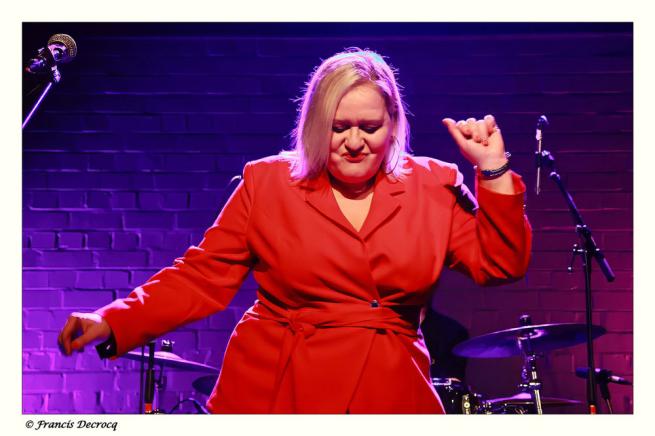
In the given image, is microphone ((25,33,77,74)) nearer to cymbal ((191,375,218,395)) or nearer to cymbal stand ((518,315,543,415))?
cymbal ((191,375,218,395))

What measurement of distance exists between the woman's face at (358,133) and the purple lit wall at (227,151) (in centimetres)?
184

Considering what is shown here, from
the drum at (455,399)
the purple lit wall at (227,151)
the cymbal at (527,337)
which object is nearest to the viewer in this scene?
the cymbal at (527,337)

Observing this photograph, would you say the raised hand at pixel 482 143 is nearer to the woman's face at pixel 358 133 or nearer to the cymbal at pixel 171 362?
the woman's face at pixel 358 133

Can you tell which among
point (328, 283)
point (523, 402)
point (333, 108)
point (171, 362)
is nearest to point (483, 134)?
point (333, 108)

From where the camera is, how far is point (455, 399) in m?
3.42

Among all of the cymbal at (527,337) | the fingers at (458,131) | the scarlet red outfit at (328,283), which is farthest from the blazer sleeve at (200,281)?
the cymbal at (527,337)

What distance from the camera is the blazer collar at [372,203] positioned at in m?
2.05

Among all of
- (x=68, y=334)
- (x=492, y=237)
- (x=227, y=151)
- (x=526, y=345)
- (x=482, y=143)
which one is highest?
(x=227, y=151)

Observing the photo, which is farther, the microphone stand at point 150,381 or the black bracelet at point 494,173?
the microphone stand at point 150,381

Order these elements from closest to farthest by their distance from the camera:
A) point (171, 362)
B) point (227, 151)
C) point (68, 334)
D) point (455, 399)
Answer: point (68, 334) → point (171, 362) → point (455, 399) → point (227, 151)

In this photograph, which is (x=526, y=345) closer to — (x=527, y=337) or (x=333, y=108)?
(x=527, y=337)

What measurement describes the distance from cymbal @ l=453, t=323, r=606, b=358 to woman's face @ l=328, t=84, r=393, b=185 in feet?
4.52

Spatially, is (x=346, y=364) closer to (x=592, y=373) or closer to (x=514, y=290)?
(x=592, y=373)

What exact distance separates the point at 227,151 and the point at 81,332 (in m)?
1.99
